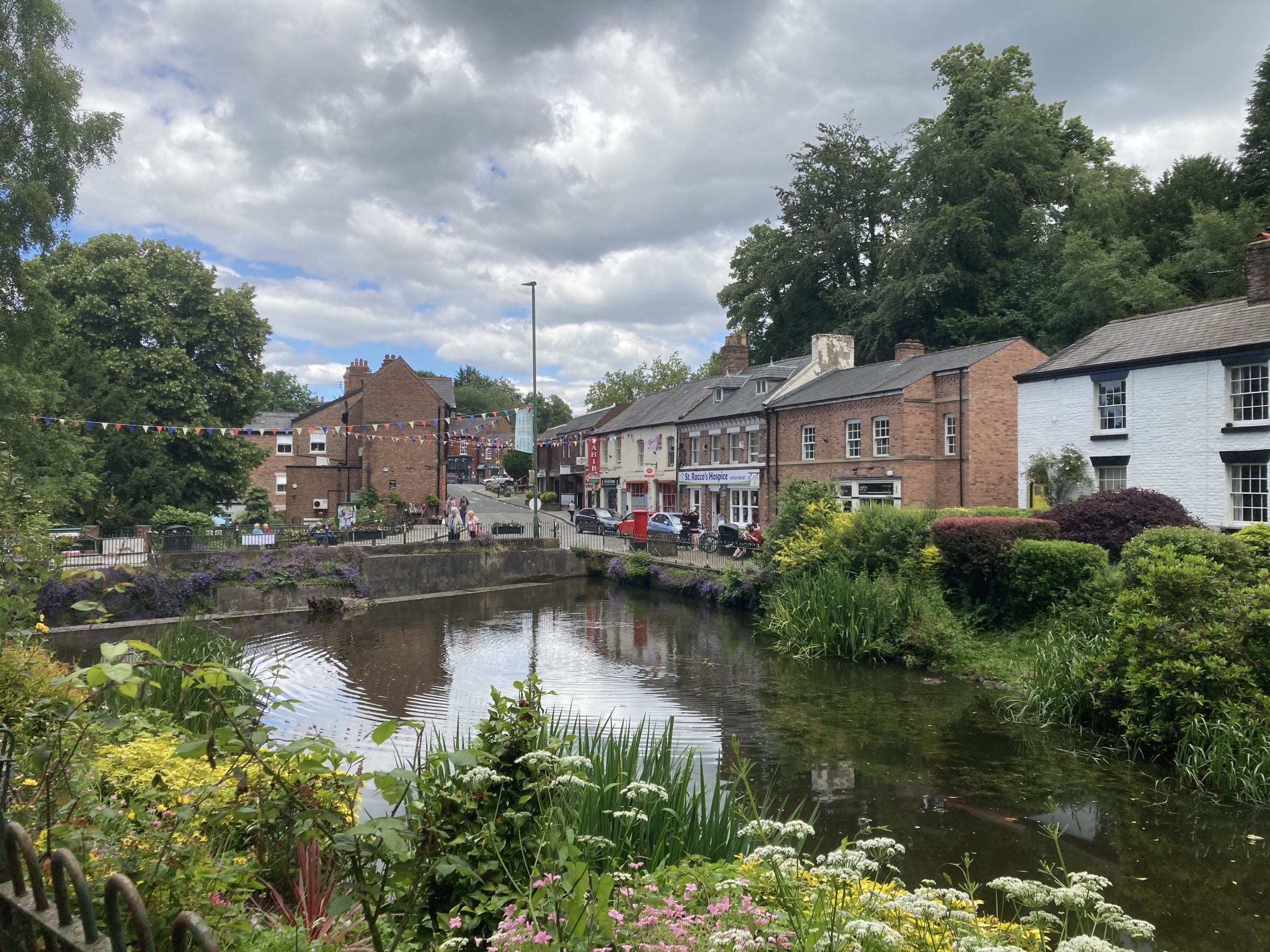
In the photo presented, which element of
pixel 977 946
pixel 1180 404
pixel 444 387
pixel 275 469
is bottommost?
pixel 977 946

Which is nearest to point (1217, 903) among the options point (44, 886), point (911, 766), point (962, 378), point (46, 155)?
point (911, 766)

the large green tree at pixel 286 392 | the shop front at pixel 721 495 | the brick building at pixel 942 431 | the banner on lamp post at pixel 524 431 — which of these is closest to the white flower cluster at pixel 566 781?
the brick building at pixel 942 431

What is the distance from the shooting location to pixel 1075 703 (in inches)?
457

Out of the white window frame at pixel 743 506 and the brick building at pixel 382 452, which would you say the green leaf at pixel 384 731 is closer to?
the white window frame at pixel 743 506

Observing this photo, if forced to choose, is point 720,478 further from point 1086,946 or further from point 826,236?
point 1086,946

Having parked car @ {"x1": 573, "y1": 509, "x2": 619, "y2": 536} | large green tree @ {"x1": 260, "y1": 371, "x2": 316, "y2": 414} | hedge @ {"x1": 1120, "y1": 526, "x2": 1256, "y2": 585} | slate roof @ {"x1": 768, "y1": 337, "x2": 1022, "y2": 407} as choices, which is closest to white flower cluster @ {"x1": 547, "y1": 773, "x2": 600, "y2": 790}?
hedge @ {"x1": 1120, "y1": 526, "x2": 1256, "y2": 585}

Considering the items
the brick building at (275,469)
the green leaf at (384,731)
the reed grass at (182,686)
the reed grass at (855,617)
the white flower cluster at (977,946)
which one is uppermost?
the brick building at (275,469)

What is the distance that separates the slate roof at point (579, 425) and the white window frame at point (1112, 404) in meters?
41.8

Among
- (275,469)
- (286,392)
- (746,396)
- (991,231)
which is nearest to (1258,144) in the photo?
(991,231)

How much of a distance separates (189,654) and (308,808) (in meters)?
9.42

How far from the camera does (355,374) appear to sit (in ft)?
174

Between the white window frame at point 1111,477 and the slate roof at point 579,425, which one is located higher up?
the slate roof at point 579,425

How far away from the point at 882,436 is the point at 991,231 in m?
19.8

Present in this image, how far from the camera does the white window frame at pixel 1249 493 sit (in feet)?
63.6
